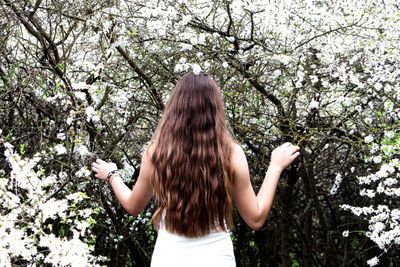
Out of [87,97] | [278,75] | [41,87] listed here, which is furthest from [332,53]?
[41,87]

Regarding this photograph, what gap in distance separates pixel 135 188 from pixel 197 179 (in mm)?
310

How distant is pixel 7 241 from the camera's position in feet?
9.34

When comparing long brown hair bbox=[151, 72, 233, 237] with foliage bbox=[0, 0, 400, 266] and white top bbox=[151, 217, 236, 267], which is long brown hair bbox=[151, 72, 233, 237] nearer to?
white top bbox=[151, 217, 236, 267]

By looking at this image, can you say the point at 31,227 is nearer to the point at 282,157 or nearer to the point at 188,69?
the point at 282,157

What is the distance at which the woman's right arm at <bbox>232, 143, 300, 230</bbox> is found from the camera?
8.75ft

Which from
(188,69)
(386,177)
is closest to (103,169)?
(188,69)

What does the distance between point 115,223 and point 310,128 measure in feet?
5.84

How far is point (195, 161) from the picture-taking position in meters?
2.65

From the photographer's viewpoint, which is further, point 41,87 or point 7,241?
point 41,87

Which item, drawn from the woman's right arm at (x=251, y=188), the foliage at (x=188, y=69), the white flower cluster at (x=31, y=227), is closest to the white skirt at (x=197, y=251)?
the woman's right arm at (x=251, y=188)

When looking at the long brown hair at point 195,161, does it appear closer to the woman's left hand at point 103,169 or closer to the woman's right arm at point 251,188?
the woman's right arm at point 251,188

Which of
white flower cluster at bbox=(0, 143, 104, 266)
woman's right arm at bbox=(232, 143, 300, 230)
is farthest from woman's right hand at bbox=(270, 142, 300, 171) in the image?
white flower cluster at bbox=(0, 143, 104, 266)

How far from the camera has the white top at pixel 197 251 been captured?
270 cm

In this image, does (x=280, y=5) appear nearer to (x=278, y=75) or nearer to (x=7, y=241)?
(x=278, y=75)
